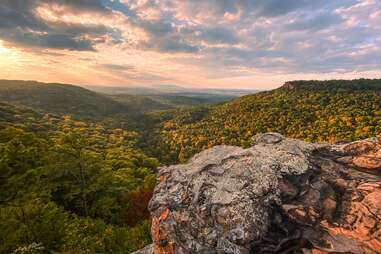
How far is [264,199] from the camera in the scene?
8.92 m

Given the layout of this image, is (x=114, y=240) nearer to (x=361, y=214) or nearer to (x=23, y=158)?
(x=361, y=214)

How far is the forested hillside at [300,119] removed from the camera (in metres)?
82.1

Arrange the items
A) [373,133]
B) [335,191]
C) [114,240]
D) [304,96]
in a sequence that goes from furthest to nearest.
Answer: [304,96] → [373,133] → [114,240] → [335,191]

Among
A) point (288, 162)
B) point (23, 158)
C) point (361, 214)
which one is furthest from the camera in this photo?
point (23, 158)

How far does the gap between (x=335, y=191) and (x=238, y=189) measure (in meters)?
3.34

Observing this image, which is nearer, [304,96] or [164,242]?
[164,242]

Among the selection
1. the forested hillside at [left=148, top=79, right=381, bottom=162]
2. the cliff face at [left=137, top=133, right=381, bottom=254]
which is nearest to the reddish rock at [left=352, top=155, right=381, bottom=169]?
the cliff face at [left=137, top=133, right=381, bottom=254]

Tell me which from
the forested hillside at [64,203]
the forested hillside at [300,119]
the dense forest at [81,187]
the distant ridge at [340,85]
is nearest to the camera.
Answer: the forested hillside at [64,203]

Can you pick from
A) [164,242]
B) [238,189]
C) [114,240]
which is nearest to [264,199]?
[238,189]

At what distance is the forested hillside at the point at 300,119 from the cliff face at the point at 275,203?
6632 cm

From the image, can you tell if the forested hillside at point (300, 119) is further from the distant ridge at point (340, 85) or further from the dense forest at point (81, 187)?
the dense forest at point (81, 187)

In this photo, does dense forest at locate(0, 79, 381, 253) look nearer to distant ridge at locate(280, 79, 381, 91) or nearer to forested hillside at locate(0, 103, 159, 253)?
forested hillside at locate(0, 103, 159, 253)

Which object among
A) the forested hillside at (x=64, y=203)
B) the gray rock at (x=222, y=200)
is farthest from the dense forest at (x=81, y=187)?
the gray rock at (x=222, y=200)

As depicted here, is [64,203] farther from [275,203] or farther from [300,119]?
[300,119]
